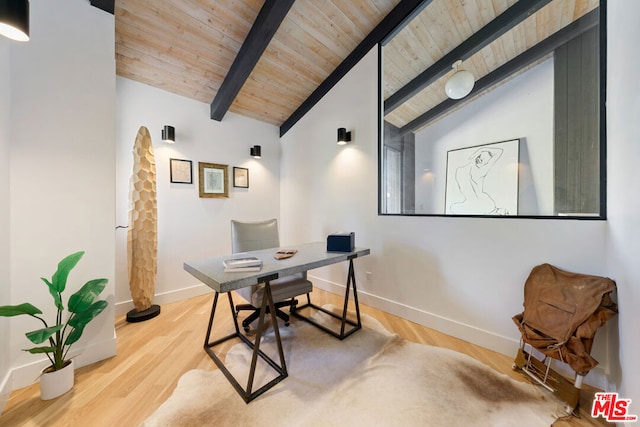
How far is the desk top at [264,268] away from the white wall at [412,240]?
690 mm

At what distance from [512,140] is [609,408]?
5.93ft

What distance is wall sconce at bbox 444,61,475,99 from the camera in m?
2.21

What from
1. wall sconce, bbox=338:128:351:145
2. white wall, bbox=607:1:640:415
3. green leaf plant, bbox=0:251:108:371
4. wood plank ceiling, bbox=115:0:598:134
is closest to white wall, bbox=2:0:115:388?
green leaf plant, bbox=0:251:108:371

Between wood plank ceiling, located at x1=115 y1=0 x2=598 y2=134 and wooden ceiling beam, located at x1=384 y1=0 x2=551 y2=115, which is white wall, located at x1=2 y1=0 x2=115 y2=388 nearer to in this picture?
wood plank ceiling, located at x1=115 y1=0 x2=598 y2=134

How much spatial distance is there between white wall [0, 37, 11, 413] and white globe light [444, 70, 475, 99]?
3.37m

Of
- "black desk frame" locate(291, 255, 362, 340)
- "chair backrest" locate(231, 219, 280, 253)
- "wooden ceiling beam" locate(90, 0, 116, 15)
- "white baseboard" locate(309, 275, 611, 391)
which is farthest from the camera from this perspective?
"chair backrest" locate(231, 219, 280, 253)

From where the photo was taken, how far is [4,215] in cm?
141

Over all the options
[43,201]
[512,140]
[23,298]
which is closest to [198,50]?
[43,201]

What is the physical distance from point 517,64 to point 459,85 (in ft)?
1.42

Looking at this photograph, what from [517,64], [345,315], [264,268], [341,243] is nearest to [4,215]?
[264,268]

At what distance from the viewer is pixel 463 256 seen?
205cm

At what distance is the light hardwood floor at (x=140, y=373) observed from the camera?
129 cm

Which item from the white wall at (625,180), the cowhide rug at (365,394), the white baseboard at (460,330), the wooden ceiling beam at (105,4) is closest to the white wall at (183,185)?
the wooden ceiling beam at (105,4)

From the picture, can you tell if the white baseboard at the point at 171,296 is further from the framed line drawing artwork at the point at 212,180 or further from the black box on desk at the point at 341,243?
the black box on desk at the point at 341,243
